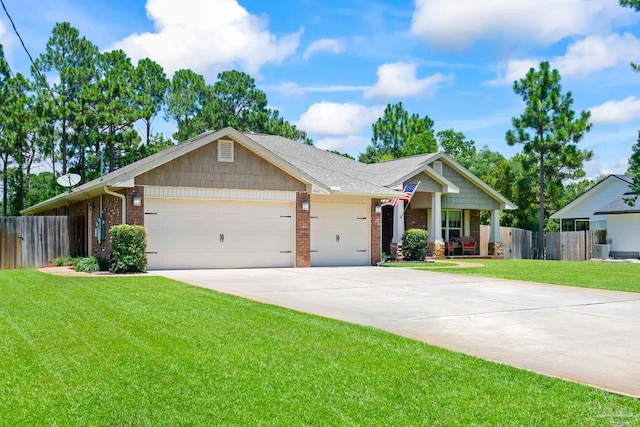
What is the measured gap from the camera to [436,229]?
26.7 metres

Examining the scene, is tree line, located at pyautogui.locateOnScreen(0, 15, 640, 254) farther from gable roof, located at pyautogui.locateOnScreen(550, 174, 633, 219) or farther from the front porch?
the front porch

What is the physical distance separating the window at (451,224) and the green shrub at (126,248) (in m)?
16.4

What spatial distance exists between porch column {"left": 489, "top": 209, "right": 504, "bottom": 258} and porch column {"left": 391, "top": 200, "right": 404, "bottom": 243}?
22.8 ft

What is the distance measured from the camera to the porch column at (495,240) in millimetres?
29500

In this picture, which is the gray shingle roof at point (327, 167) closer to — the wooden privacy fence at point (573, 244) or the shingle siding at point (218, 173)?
the shingle siding at point (218, 173)

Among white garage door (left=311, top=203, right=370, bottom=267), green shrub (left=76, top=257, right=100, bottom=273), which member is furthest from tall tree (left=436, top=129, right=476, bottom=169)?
green shrub (left=76, top=257, right=100, bottom=273)

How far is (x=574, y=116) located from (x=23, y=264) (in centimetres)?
2824

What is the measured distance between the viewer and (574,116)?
109 feet

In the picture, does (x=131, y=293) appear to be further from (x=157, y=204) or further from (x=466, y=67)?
(x=466, y=67)

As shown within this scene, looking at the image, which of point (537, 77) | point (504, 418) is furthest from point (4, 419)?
point (537, 77)

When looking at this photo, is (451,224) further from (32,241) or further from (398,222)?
(32,241)

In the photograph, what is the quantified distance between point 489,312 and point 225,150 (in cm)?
1098

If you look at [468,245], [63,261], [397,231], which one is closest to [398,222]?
[397,231]

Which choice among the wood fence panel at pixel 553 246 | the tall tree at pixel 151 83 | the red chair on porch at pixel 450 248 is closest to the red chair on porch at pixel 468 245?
the red chair on porch at pixel 450 248
